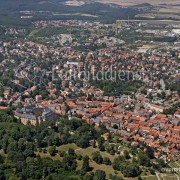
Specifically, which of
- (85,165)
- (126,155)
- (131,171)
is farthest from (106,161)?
(131,171)

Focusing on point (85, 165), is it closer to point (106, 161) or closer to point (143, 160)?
point (106, 161)

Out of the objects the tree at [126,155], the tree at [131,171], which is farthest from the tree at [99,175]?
the tree at [126,155]

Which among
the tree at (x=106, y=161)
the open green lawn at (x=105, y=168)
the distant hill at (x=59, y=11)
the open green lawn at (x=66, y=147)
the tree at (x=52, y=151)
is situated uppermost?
the distant hill at (x=59, y=11)

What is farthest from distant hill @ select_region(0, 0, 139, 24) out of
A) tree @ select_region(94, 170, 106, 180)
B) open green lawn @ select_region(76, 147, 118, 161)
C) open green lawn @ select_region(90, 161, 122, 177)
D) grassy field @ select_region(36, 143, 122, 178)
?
tree @ select_region(94, 170, 106, 180)

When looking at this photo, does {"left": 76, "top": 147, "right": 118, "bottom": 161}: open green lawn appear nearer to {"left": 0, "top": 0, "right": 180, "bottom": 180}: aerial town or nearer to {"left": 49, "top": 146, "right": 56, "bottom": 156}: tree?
{"left": 0, "top": 0, "right": 180, "bottom": 180}: aerial town

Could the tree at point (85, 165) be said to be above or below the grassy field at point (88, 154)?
above

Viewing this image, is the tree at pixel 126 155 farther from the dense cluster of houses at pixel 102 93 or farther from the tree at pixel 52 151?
the tree at pixel 52 151

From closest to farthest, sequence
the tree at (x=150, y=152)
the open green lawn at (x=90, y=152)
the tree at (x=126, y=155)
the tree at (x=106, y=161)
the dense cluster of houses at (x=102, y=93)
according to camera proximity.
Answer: the tree at (x=106, y=161) < the tree at (x=126, y=155) < the open green lawn at (x=90, y=152) < the tree at (x=150, y=152) < the dense cluster of houses at (x=102, y=93)

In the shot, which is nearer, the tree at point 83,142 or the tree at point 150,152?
the tree at point 150,152

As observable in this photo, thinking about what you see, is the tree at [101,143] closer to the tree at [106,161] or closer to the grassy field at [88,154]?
the grassy field at [88,154]

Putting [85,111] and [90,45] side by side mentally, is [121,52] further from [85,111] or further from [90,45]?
[85,111]

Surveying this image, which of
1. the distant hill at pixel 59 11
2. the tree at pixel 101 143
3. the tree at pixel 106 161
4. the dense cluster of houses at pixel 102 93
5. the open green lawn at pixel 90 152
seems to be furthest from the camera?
the distant hill at pixel 59 11
